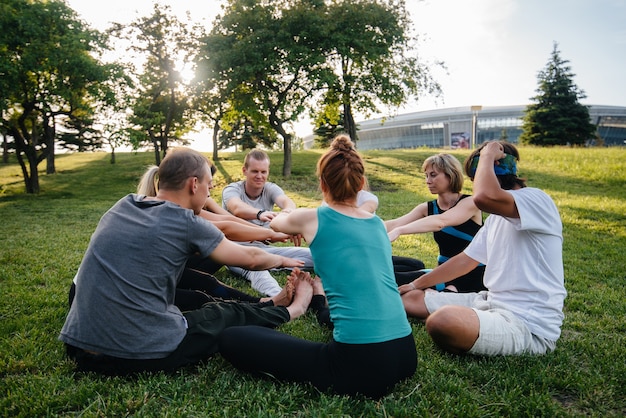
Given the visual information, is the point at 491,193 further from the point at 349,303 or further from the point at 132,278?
the point at 132,278

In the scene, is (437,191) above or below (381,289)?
above

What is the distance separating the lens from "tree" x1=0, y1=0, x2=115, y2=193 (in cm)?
1984

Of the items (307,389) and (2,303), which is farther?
(2,303)

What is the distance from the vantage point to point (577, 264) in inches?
298

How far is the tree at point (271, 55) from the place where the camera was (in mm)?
21708

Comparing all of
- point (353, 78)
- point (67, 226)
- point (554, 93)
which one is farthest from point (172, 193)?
point (554, 93)

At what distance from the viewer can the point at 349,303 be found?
276 cm

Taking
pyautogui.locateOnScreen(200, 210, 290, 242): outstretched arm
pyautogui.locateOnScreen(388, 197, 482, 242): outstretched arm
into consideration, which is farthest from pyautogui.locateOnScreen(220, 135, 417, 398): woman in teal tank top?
pyautogui.locateOnScreen(388, 197, 482, 242): outstretched arm

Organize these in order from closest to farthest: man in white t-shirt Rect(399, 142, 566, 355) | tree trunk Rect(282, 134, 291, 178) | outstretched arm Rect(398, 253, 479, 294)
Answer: man in white t-shirt Rect(399, 142, 566, 355), outstretched arm Rect(398, 253, 479, 294), tree trunk Rect(282, 134, 291, 178)

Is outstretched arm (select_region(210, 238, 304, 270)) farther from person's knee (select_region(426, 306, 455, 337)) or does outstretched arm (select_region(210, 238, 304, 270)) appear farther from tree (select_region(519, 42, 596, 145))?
tree (select_region(519, 42, 596, 145))

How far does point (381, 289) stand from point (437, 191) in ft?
9.13

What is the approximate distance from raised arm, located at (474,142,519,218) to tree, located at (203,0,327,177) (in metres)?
19.2

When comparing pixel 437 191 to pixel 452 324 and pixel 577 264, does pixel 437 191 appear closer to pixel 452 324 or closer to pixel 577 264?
pixel 452 324

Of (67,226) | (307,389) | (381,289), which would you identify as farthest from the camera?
(67,226)
